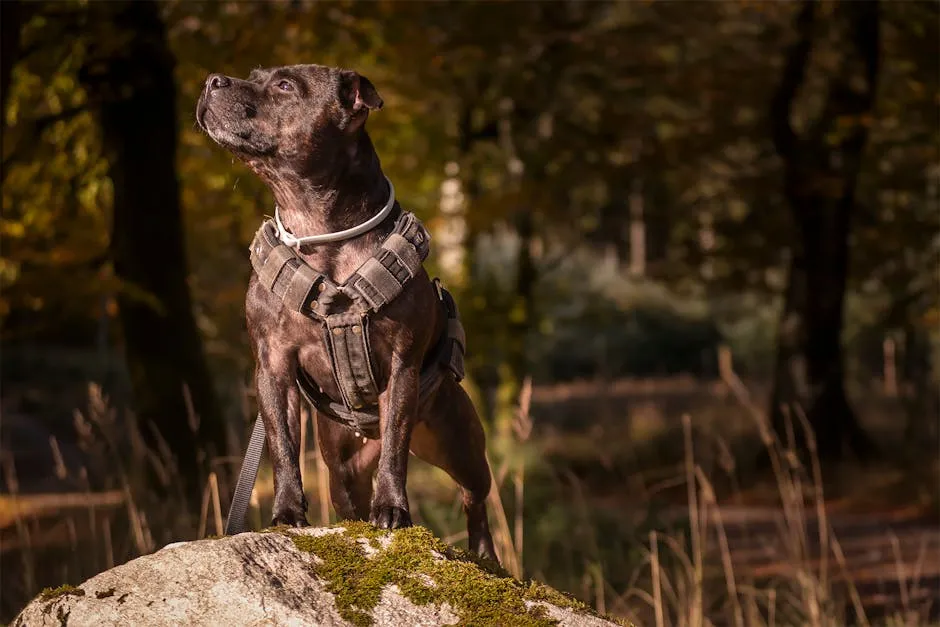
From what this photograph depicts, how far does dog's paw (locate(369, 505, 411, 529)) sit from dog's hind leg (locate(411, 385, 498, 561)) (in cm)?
39

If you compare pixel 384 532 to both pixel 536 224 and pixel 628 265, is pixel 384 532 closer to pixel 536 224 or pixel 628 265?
pixel 536 224

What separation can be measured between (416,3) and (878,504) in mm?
6595

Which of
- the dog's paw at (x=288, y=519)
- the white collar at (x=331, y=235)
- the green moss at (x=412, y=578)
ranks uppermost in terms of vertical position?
the white collar at (x=331, y=235)

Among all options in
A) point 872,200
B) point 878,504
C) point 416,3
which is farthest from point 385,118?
point 872,200

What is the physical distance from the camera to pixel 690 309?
25156mm

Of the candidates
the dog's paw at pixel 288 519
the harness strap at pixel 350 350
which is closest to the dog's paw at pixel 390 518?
the dog's paw at pixel 288 519

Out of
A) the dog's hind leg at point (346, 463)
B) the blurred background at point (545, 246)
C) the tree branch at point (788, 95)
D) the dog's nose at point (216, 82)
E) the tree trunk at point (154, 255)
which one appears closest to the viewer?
the dog's nose at point (216, 82)

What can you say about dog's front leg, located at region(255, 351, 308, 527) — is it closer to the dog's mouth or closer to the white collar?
the white collar

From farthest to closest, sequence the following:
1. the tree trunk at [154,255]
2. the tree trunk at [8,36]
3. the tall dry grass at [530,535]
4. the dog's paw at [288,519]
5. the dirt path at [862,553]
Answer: the dirt path at [862,553] < the tree trunk at [154,255] < the tree trunk at [8,36] < the tall dry grass at [530,535] < the dog's paw at [288,519]

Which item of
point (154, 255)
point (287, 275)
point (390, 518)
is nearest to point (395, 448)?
point (390, 518)

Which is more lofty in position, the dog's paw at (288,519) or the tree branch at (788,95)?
the tree branch at (788,95)

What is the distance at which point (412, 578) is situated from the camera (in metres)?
2.91

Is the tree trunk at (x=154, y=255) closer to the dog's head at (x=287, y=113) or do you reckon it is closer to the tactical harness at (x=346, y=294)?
the tactical harness at (x=346, y=294)

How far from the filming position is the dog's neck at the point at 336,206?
9.76ft
